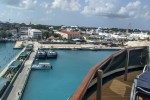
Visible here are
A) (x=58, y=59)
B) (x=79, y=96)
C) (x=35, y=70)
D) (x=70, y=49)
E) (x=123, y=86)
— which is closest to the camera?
(x=79, y=96)

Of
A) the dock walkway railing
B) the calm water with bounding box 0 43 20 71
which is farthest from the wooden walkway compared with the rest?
the calm water with bounding box 0 43 20 71

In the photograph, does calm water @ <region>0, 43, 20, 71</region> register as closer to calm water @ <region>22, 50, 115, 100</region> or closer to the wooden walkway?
calm water @ <region>22, 50, 115, 100</region>

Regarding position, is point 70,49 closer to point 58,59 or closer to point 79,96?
point 58,59

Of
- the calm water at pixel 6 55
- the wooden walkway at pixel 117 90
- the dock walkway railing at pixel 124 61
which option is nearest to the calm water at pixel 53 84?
the calm water at pixel 6 55

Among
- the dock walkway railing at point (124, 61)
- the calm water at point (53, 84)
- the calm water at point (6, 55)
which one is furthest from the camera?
the calm water at point (6, 55)

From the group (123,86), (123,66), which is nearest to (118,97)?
(123,86)

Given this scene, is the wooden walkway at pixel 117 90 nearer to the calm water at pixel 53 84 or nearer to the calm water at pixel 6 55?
the calm water at pixel 53 84

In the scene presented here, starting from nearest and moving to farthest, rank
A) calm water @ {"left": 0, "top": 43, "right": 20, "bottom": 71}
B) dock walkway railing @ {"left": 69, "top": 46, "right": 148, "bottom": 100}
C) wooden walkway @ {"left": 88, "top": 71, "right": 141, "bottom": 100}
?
wooden walkway @ {"left": 88, "top": 71, "right": 141, "bottom": 100} → dock walkway railing @ {"left": 69, "top": 46, "right": 148, "bottom": 100} → calm water @ {"left": 0, "top": 43, "right": 20, "bottom": 71}

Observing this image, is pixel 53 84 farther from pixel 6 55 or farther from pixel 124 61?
pixel 6 55

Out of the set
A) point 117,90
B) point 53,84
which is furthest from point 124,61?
point 53,84
